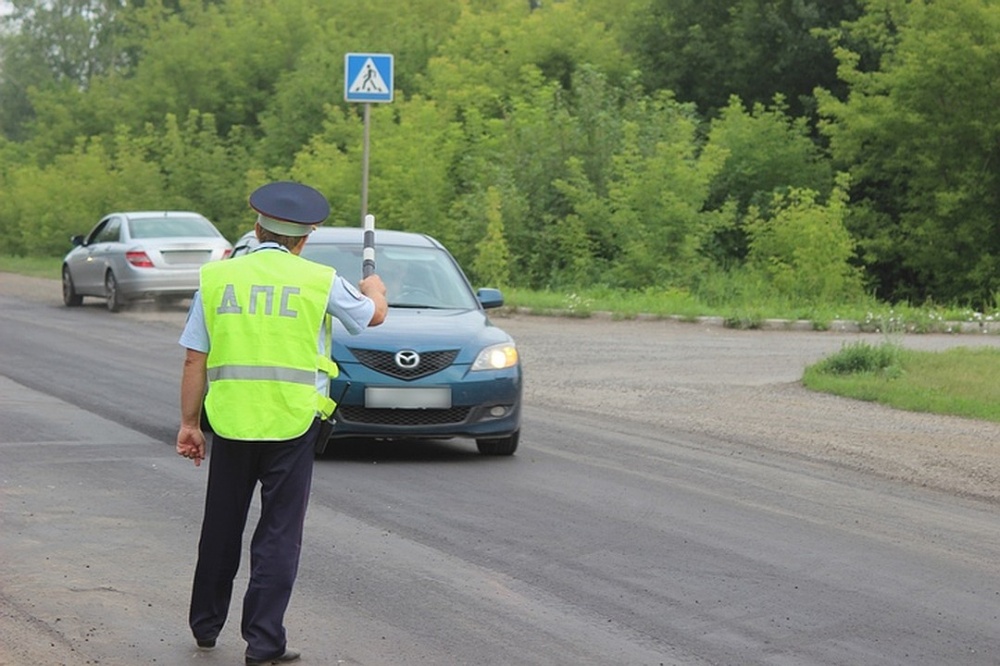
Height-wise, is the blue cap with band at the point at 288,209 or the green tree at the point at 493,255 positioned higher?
the blue cap with band at the point at 288,209

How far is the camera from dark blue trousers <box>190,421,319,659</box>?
20.8ft

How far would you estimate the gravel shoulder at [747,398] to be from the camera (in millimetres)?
12992

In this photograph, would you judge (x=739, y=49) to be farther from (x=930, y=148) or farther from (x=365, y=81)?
(x=365, y=81)

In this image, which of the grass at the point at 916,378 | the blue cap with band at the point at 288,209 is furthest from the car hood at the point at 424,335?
the blue cap with band at the point at 288,209

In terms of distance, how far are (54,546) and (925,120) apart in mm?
29576

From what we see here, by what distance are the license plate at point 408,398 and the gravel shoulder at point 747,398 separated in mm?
1297

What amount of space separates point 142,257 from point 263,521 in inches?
868

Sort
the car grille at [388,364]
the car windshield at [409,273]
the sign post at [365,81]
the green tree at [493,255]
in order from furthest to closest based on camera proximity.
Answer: the green tree at [493,255] < the sign post at [365,81] < the car windshield at [409,273] < the car grille at [388,364]

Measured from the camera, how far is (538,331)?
80.5ft

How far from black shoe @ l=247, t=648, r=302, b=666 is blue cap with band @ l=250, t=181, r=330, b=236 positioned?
4.96 feet

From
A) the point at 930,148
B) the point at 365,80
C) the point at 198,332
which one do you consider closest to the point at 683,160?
the point at 930,148

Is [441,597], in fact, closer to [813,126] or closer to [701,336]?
[701,336]

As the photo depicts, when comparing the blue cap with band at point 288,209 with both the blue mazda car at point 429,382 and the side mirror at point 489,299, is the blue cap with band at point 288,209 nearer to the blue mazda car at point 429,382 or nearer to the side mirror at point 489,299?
the blue mazda car at point 429,382

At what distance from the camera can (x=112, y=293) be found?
28.4m
